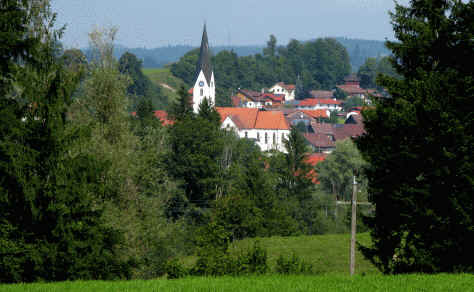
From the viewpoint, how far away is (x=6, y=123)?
13.6 m

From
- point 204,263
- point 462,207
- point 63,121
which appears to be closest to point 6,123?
point 63,121

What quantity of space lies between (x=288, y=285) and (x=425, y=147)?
18.6 ft

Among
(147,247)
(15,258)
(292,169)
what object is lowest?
(292,169)

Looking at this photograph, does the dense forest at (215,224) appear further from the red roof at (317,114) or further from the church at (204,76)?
the red roof at (317,114)

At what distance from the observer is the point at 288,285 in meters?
10.4

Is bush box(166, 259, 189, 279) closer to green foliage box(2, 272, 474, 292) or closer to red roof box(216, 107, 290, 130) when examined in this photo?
green foliage box(2, 272, 474, 292)

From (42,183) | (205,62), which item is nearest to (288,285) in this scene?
(42,183)

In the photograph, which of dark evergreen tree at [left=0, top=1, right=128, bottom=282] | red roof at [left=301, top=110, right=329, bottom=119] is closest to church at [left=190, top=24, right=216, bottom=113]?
red roof at [left=301, top=110, right=329, bottom=119]

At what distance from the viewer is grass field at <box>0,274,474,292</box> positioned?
1017cm

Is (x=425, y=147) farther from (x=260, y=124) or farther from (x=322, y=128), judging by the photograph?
(x=322, y=128)

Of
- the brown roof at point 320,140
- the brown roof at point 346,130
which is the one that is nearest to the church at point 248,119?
the brown roof at point 320,140

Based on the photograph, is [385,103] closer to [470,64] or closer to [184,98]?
[470,64]

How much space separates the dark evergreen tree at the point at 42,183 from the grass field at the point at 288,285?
2.09 meters

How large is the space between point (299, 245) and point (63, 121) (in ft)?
71.6
